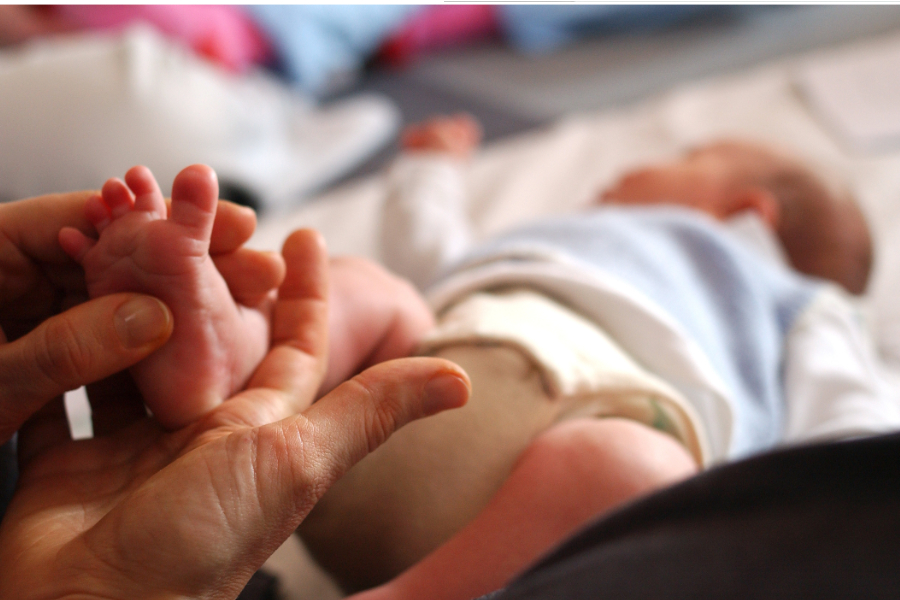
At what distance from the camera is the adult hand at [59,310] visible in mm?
262

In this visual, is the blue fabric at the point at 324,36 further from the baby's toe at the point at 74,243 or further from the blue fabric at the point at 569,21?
the baby's toe at the point at 74,243

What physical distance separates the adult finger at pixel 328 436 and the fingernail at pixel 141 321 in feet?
0.21

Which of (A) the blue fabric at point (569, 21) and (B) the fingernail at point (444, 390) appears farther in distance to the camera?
(A) the blue fabric at point (569, 21)

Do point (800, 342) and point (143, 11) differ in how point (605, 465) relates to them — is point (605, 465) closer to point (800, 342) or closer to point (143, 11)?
point (800, 342)

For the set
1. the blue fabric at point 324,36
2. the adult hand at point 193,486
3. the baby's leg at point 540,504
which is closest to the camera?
the adult hand at point 193,486

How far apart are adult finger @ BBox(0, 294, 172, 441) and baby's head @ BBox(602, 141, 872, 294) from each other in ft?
2.18

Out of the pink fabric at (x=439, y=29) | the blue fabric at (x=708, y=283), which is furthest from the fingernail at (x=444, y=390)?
the pink fabric at (x=439, y=29)

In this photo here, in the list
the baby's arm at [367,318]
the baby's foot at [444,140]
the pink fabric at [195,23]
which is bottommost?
the baby's arm at [367,318]

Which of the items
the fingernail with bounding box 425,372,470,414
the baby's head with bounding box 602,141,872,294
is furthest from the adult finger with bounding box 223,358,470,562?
the baby's head with bounding box 602,141,872,294

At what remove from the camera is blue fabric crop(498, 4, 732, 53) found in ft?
4.69

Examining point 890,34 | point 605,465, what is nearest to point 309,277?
point 605,465

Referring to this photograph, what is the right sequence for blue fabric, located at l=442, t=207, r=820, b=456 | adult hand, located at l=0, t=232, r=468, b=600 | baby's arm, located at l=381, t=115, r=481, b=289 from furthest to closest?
1. baby's arm, located at l=381, t=115, r=481, b=289
2. blue fabric, located at l=442, t=207, r=820, b=456
3. adult hand, located at l=0, t=232, r=468, b=600

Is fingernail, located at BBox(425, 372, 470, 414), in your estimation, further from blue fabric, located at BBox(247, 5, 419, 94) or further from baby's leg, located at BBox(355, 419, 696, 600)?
blue fabric, located at BBox(247, 5, 419, 94)

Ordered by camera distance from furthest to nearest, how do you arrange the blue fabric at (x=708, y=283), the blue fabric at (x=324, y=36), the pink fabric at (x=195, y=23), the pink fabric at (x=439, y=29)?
the pink fabric at (x=439, y=29)
the blue fabric at (x=324, y=36)
the pink fabric at (x=195, y=23)
the blue fabric at (x=708, y=283)
